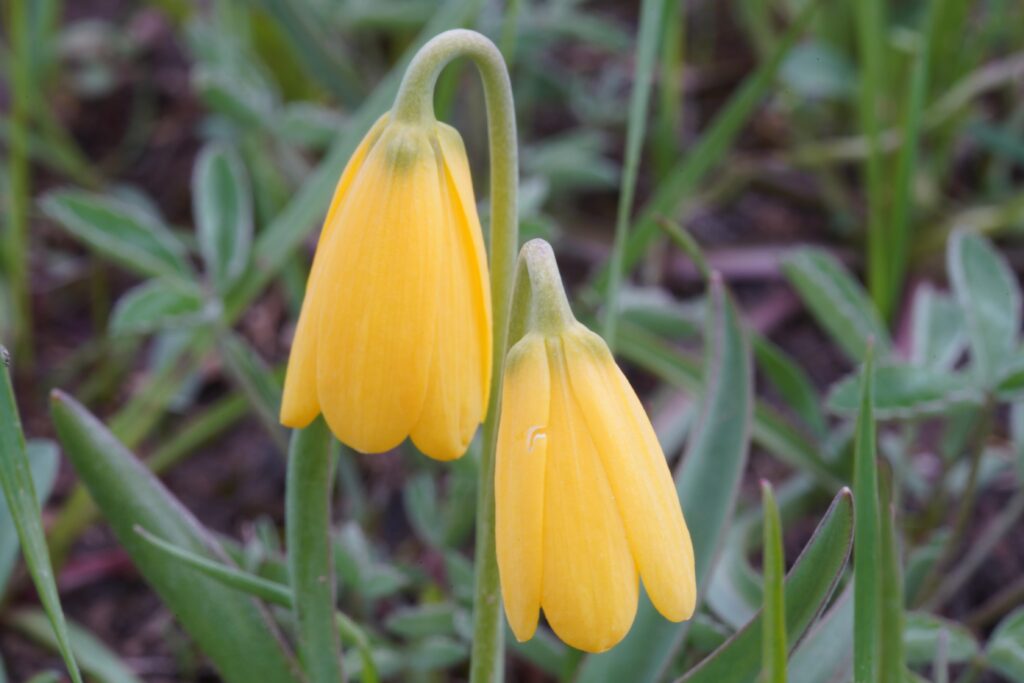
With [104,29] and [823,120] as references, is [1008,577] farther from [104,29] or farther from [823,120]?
[104,29]

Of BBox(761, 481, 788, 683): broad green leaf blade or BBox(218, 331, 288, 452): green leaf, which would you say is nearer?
BBox(761, 481, 788, 683): broad green leaf blade

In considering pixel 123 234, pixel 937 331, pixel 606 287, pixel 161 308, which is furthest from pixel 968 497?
pixel 123 234

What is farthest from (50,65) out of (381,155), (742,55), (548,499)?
(548,499)

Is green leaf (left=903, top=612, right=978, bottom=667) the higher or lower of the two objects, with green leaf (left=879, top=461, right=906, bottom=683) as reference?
lower

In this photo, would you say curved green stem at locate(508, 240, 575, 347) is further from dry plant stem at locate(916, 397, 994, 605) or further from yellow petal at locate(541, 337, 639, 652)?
dry plant stem at locate(916, 397, 994, 605)

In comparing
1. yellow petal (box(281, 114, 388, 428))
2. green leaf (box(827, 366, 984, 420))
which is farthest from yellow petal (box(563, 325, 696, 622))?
green leaf (box(827, 366, 984, 420))

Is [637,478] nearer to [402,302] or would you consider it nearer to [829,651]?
[402,302]

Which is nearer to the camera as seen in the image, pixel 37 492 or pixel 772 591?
pixel 772 591
